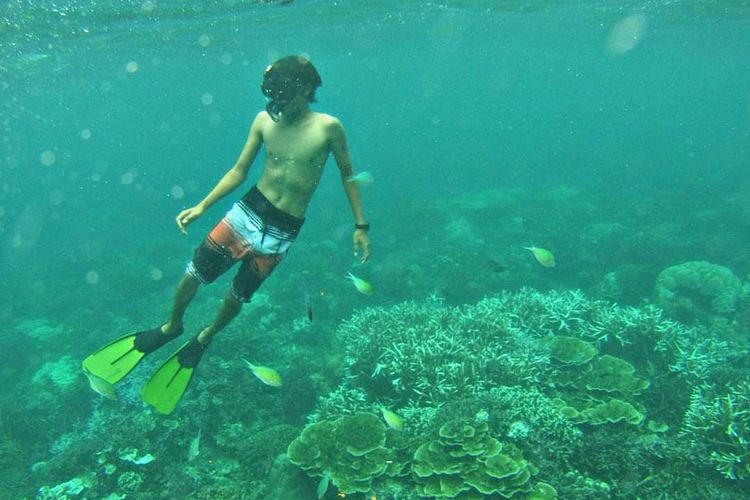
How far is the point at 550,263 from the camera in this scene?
23.0 feet

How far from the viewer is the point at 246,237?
4.54m

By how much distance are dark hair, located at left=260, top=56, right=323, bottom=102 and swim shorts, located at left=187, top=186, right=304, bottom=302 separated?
1.03 meters

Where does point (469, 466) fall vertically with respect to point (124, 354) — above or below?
below

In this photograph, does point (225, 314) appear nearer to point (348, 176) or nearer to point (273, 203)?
point (273, 203)

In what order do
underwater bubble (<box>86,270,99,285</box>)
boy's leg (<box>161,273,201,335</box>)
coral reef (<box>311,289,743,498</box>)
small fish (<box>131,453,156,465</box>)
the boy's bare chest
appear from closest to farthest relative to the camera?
the boy's bare chest, boy's leg (<box>161,273,201,335</box>), coral reef (<box>311,289,743,498</box>), small fish (<box>131,453,156,465</box>), underwater bubble (<box>86,270,99,285</box>)

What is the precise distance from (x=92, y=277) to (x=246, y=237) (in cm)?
2067

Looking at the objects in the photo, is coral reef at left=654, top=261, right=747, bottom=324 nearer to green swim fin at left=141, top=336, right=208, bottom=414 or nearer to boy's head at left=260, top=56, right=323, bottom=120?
boy's head at left=260, top=56, right=323, bottom=120

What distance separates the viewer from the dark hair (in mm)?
4105

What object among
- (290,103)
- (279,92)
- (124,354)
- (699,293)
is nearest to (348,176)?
(290,103)

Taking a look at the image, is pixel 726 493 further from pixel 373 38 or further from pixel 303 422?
pixel 373 38

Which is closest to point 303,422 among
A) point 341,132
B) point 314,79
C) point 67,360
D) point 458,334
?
point 458,334

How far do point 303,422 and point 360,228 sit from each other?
504 centimetres

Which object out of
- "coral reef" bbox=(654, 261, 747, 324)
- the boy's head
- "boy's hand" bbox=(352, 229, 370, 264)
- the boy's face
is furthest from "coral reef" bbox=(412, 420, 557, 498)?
"coral reef" bbox=(654, 261, 747, 324)

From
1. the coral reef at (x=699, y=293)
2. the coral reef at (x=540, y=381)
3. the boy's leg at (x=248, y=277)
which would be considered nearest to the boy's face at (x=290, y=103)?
Answer: the boy's leg at (x=248, y=277)
